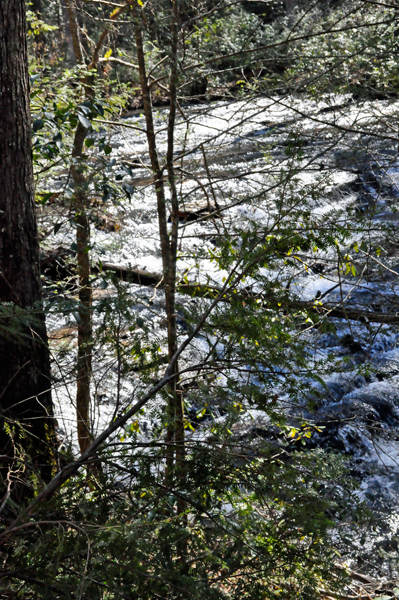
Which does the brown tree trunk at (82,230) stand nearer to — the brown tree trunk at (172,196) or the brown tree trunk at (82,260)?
the brown tree trunk at (82,260)

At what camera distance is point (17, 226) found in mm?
2967

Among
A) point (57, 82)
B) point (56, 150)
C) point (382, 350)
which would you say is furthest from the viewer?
point (382, 350)

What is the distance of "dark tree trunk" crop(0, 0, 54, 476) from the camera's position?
287 cm

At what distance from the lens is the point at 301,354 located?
2086mm

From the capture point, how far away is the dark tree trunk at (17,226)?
287 centimetres

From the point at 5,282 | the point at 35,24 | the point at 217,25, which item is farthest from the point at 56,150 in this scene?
the point at 35,24

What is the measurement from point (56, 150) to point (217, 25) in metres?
1.30

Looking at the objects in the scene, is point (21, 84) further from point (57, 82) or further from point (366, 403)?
point (366, 403)

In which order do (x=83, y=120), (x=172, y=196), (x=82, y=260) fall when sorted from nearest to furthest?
(x=83, y=120) < (x=172, y=196) < (x=82, y=260)

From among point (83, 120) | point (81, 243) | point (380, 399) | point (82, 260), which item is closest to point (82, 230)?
point (81, 243)

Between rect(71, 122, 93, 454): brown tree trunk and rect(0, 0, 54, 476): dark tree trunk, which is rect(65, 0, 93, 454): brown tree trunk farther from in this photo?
rect(0, 0, 54, 476): dark tree trunk

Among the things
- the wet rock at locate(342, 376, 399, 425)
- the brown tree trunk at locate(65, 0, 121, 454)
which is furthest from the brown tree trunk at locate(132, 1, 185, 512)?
the wet rock at locate(342, 376, 399, 425)

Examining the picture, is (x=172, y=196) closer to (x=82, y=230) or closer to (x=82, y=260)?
(x=82, y=230)

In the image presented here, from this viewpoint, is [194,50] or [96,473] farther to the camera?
[194,50]
